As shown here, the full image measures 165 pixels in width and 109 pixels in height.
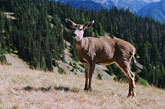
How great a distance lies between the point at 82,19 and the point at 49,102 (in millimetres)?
155478

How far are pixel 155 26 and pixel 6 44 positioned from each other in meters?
139

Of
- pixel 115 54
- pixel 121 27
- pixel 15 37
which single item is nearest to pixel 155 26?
pixel 121 27

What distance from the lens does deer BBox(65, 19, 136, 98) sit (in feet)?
27.1

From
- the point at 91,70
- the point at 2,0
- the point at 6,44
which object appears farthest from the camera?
the point at 2,0

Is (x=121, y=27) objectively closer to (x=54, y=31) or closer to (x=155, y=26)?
(x=155, y=26)

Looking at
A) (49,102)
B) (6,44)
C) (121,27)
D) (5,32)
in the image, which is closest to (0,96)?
(49,102)

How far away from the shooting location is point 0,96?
5.90 meters

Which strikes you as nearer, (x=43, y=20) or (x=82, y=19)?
(x=43, y=20)

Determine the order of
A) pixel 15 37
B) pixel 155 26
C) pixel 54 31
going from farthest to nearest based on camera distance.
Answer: pixel 155 26 → pixel 54 31 → pixel 15 37

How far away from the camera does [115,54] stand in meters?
8.62

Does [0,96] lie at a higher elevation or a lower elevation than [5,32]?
higher

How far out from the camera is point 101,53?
850cm

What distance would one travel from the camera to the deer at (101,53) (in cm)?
825

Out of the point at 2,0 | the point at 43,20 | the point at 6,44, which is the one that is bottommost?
the point at 6,44
